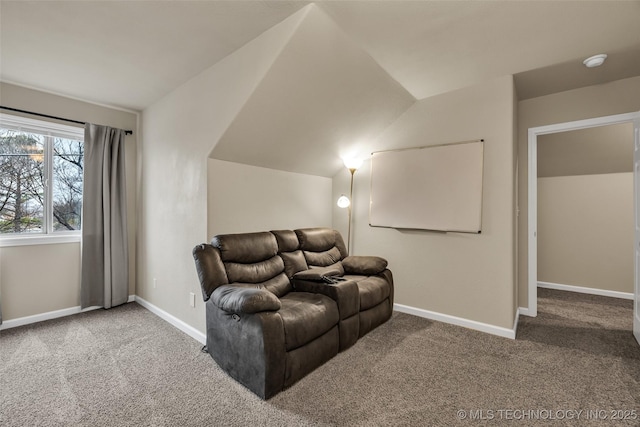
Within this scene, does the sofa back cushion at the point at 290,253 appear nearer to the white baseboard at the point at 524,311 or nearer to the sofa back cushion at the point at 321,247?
the sofa back cushion at the point at 321,247

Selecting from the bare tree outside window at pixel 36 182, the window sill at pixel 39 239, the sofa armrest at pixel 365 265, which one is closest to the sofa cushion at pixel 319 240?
the sofa armrest at pixel 365 265

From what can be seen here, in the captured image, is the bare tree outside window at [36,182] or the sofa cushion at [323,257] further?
the sofa cushion at [323,257]

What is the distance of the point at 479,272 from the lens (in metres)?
2.92

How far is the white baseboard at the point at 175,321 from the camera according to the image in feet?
8.67

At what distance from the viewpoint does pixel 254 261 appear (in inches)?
102

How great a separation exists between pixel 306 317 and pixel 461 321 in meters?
1.86

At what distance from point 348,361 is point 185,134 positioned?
2604 millimetres

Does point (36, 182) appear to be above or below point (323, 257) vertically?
above

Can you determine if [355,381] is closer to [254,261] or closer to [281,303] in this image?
[281,303]

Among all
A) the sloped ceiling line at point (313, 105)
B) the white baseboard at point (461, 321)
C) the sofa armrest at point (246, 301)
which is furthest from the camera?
the white baseboard at point (461, 321)

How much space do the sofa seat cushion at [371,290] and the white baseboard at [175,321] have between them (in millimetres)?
1462

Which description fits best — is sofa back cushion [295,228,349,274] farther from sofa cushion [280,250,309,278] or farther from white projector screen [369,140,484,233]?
white projector screen [369,140,484,233]

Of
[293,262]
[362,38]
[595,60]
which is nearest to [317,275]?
[293,262]

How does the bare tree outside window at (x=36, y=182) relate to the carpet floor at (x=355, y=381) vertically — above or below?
above
